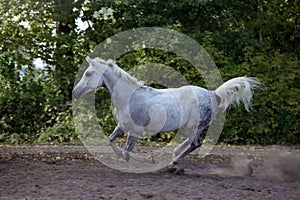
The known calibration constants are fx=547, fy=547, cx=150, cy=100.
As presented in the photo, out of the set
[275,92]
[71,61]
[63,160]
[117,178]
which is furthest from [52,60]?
[117,178]

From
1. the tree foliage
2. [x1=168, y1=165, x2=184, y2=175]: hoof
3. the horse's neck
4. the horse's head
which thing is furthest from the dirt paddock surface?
the tree foliage

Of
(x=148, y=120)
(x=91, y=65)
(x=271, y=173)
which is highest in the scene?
(x=91, y=65)

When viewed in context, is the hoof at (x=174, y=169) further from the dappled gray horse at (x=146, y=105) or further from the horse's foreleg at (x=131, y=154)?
the horse's foreleg at (x=131, y=154)

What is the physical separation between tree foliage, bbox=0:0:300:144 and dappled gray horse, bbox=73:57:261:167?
4700 millimetres

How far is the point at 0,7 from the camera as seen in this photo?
1303 centimetres

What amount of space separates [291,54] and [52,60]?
607cm

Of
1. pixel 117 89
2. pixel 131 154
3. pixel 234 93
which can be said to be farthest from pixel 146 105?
pixel 234 93

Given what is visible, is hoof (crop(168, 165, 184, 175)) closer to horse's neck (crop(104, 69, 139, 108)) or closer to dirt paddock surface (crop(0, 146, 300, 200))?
dirt paddock surface (crop(0, 146, 300, 200))

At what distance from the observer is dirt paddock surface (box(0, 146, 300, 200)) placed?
655 centimetres

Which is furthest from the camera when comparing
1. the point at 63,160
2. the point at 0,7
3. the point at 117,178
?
the point at 0,7

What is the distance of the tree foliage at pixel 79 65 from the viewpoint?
43.1ft

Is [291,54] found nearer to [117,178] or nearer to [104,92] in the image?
[104,92]

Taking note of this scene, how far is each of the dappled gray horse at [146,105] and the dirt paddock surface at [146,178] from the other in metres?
0.60

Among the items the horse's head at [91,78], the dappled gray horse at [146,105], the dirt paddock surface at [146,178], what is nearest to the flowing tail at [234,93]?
the dappled gray horse at [146,105]
